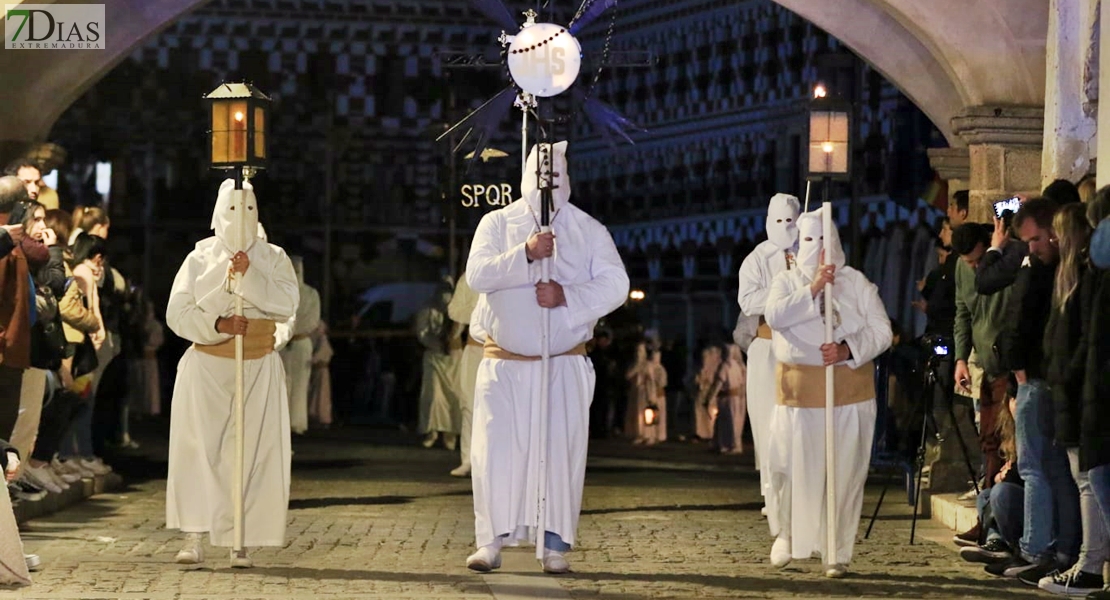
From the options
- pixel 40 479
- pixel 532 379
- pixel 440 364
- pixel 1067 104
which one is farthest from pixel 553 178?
pixel 440 364

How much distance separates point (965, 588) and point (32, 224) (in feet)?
18.6

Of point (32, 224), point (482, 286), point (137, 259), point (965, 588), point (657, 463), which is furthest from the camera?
point (137, 259)

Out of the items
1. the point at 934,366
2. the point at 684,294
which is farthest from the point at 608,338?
the point at 684,294

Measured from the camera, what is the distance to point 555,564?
11.5 metres

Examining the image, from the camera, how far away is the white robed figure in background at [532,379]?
1154 cm

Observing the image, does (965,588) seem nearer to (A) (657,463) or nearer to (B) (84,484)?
(B) (84,484)

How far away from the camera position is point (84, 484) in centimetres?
1628

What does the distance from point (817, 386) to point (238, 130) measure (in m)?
3.28

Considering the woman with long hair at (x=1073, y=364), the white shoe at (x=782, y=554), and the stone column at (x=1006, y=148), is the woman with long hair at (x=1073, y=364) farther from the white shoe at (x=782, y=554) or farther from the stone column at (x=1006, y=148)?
the stone column at (x=1006, y=148)

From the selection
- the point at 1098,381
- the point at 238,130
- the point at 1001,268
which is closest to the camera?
Result: the point at 1098,381

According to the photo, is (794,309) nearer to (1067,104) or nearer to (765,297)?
(765,297)

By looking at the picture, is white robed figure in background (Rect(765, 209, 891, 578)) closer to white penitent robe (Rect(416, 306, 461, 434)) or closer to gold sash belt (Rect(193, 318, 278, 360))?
gold sash belt (Rect(193, 318, 278, 360))

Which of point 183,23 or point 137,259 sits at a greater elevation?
point 183,23

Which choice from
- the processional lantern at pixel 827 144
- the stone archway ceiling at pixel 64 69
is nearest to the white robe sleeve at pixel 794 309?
the processional lantern at pixel 827 144
